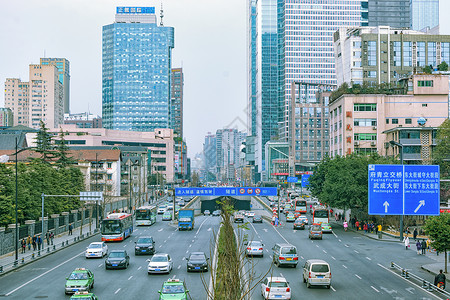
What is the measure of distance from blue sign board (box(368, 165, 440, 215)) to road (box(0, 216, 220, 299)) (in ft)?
48.2

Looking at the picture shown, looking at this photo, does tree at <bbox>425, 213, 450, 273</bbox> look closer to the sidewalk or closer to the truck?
Result: the sidewalk

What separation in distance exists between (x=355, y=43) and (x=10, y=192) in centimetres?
8934

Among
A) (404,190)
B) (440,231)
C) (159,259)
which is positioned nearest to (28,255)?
(159,259)

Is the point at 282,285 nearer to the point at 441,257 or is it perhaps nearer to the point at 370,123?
the point at 441,257

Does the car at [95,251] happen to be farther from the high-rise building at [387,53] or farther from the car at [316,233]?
the high-rise building at [387,53]

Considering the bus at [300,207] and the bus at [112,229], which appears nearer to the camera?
the bus at [112,229]

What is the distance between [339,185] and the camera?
69.8 m

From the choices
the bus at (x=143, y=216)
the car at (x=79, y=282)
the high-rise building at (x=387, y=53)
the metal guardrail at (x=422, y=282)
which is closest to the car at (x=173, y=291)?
the car at (x=79, y=282)

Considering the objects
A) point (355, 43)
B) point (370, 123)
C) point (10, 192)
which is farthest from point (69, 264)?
point (355, 43)

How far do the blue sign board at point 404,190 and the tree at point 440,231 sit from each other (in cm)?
291

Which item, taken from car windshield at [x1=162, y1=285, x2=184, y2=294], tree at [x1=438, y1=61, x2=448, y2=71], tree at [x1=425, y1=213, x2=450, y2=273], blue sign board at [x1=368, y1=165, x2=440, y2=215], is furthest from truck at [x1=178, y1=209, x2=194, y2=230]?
tree at [x1=438, y1=61, x2=448, y2=71]

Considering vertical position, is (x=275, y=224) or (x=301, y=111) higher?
(x=301, y=111)

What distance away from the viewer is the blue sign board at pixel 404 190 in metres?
39.6

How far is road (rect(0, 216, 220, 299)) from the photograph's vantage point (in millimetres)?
30094
